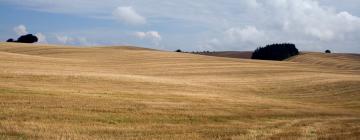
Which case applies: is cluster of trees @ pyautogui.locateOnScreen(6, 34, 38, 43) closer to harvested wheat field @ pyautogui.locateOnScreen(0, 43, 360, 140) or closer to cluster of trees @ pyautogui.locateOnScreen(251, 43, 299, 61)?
cluster of trees @ pyautogui.locateOnScreen(251, 43, 299, 61)

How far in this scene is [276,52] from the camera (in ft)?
348

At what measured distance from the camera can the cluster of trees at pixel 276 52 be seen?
10369 cm

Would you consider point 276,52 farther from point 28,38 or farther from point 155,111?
point 155,111

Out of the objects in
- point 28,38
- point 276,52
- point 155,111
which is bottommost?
point 155,111

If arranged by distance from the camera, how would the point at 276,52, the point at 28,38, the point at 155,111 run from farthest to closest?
the point at 28,38 < the point at 276,52 < the point at 155,111

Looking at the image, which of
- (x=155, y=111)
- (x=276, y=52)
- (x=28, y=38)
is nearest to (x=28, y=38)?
(x=28, y=38)

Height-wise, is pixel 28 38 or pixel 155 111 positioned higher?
pixel 28 38

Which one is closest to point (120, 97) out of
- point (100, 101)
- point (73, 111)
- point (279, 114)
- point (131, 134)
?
point (100, 101)

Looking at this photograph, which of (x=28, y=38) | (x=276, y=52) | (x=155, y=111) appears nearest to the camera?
(x=155, y=111)

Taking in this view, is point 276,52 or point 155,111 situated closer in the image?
point 155,111

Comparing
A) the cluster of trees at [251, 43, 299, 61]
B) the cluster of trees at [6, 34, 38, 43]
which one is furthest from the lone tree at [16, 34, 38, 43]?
the cluster of trees at [251, 43, 299, 61]

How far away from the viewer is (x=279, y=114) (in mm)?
21359

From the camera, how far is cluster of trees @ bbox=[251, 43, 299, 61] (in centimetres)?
10369

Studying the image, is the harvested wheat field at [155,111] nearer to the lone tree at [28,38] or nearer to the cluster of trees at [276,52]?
the cluster of trees at [276,52]
